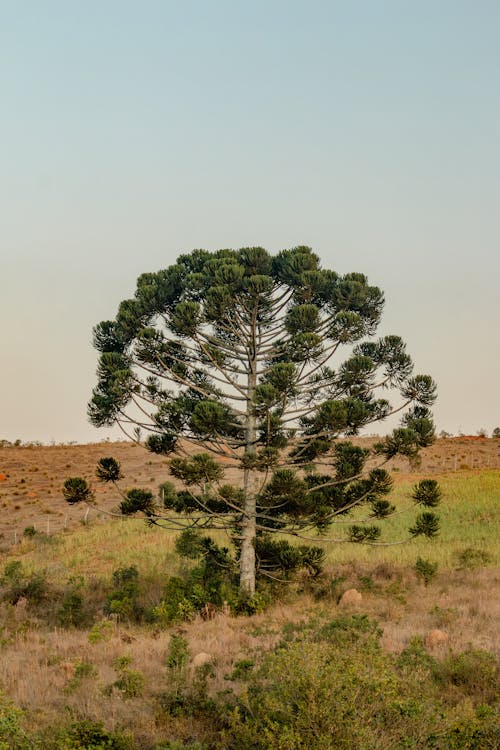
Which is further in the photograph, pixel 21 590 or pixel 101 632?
pixel 21 590

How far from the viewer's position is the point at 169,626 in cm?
1506

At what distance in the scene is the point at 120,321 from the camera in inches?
657

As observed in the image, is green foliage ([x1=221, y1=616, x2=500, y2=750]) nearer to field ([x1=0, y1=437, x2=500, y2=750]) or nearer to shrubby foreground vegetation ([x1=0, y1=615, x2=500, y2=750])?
shrubby foreground vegetation ([x1=0, y1=615, x2=500, y2=750])

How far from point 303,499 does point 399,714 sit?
1026 centimetres

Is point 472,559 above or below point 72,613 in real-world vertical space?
above

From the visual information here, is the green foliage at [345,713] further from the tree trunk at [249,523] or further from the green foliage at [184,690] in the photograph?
the tree trunk at [249,523]

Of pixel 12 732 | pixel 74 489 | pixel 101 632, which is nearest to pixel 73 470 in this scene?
pixel 74 489

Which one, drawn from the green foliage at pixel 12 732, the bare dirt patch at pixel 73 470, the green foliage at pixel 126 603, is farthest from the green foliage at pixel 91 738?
the bare dirt patch at pixel 73 470

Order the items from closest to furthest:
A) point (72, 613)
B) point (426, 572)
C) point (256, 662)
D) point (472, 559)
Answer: point (256, 662)
point (72, 613)
point (426, 572)
point (472, 559)

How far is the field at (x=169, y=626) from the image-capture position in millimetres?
9156

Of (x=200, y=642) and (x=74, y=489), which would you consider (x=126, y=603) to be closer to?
(x=74, y=489)

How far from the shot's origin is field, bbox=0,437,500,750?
9156 millimetres

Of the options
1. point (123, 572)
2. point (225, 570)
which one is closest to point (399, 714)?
point (225, 570)

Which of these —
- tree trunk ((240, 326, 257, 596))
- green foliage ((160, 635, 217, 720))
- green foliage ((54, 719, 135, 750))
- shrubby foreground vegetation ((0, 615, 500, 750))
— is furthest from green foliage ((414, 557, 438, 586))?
green foliage ((54, 719, 135, 750))
